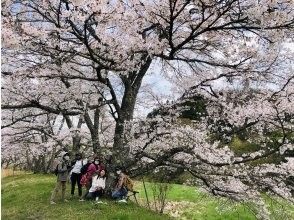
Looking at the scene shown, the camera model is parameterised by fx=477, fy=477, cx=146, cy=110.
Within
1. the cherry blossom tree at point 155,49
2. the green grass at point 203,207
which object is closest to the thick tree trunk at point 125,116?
the cherry blossom tree at point 155,49

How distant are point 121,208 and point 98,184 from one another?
1751 millimetres

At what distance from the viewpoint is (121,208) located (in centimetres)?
1555


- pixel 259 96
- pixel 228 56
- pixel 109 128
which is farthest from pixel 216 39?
pixel 109 128

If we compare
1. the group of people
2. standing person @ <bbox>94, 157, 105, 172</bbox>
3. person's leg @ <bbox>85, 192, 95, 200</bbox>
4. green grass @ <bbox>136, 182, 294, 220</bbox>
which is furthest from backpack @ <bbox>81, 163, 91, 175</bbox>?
green grass @ <bbox>136, 182, 294, 220</bbox>

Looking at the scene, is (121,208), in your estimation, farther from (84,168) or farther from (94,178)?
(84,168)

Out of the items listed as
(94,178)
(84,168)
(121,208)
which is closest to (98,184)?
(94,178)

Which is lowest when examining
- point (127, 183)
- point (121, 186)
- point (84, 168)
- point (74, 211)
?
point (74, 211)

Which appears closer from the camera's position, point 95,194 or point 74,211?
point 74,211

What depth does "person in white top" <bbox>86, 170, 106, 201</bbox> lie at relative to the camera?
16.9 metres

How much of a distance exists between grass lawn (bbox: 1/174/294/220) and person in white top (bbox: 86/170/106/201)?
68 cm

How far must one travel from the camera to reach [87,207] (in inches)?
615

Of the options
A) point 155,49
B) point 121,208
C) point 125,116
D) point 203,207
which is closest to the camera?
point 155,49

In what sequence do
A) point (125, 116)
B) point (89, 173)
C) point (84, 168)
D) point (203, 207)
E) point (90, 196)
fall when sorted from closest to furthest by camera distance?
point (125, 116), point (90, 196), point (89, 173), point (84, 168), point (203, 207)

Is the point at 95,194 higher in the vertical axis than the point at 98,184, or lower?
lower
